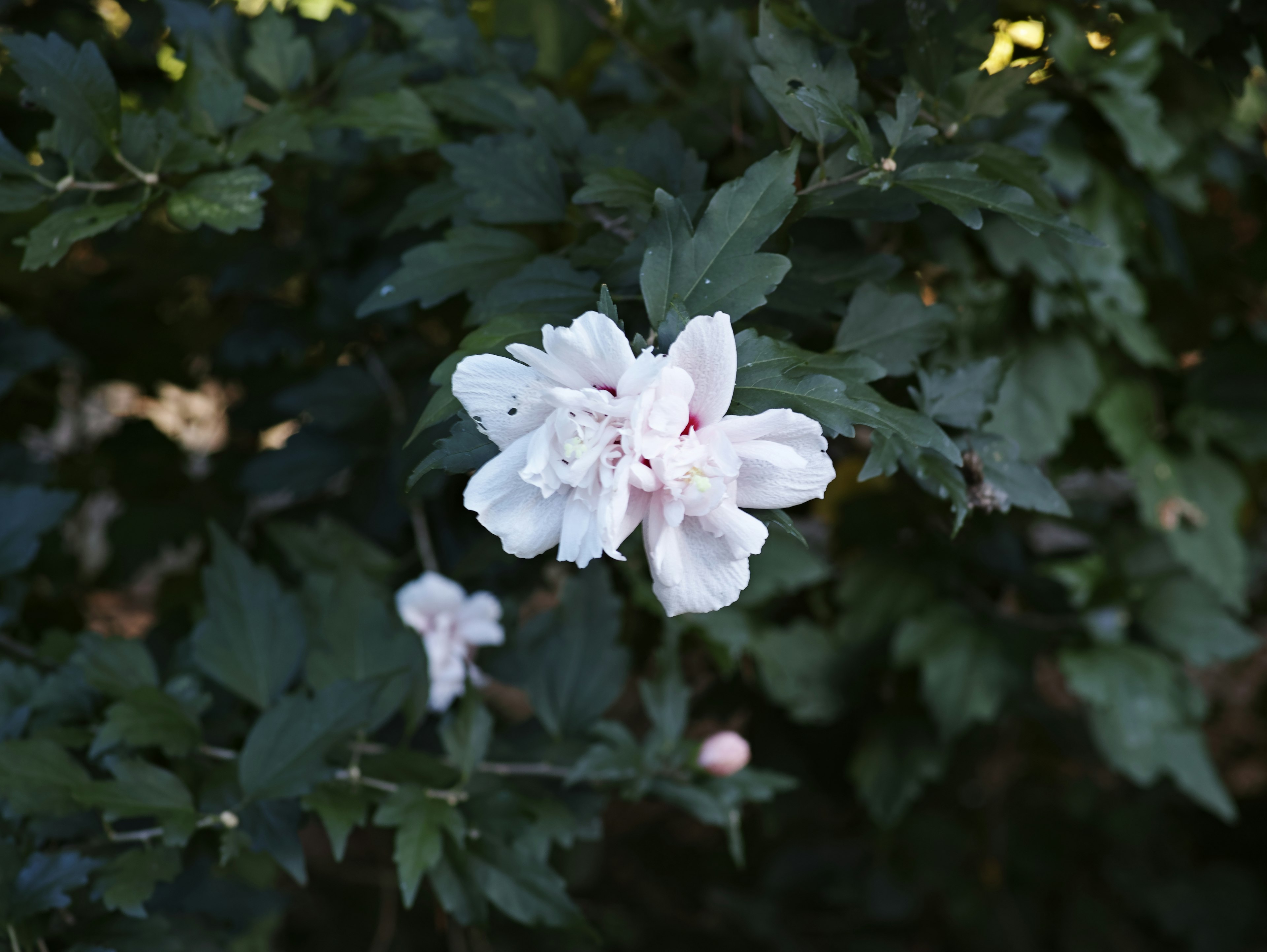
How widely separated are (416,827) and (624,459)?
52 cm

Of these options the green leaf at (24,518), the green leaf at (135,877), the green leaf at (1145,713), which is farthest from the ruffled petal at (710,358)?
the green leaf at (1145,713)

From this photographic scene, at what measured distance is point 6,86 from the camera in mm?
947

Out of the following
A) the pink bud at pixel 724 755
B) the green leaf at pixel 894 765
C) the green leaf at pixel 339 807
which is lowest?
the green leaf at pixel 894 765

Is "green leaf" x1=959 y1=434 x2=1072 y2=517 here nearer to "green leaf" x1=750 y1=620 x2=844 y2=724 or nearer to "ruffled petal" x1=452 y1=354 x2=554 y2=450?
"ruffled petal" x1=452 y1=354 x2=554 y2=450

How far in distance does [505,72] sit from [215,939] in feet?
3.17

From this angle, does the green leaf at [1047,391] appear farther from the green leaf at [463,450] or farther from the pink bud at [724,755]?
the green leaf at [463,450]

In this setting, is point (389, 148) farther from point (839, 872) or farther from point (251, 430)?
point (839, 872)

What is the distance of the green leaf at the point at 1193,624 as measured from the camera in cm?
145

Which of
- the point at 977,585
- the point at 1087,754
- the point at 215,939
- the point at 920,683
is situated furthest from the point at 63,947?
the point at 1087,754

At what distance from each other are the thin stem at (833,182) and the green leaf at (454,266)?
0.90 feet

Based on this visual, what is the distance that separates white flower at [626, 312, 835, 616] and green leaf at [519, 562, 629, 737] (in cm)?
52

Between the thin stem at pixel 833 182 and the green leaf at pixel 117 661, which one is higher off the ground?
the thin stem at pixel 833 182

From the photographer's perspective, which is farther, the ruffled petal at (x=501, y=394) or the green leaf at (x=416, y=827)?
the green leaf at (x=416, y=827)

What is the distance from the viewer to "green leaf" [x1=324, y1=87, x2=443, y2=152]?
101 cm
